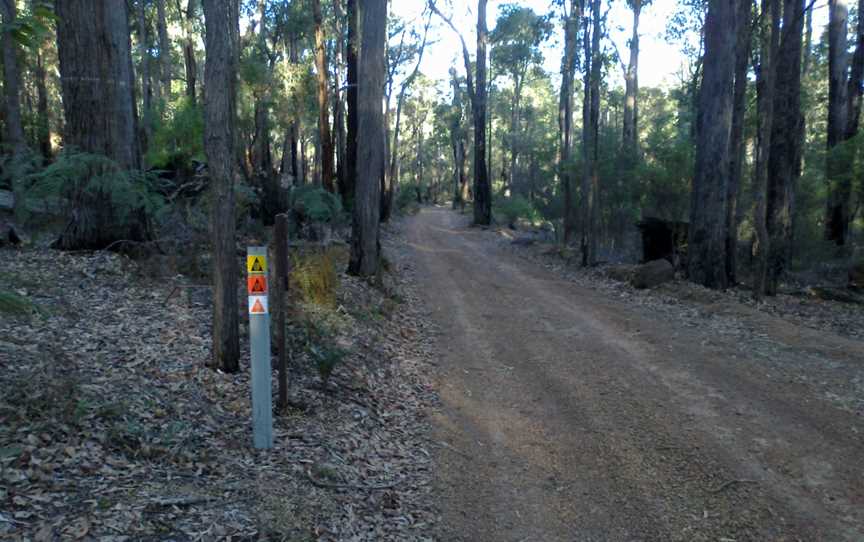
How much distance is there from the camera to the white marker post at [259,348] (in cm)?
511

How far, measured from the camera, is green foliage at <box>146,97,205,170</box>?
17.2 meters

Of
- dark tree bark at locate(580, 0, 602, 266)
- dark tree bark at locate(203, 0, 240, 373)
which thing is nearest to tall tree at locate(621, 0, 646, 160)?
dark tree bark at locate(580, 0, 602, 266)

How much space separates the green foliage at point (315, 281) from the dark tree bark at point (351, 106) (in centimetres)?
1117

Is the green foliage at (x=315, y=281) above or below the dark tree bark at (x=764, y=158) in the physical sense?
below

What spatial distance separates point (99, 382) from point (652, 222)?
50.9 ft

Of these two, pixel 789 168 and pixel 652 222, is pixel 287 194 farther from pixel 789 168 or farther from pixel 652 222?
pixel 789 168

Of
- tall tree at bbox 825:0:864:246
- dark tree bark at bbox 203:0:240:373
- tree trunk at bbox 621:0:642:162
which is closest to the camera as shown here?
dark tree bark at bbox 203:0:240:373

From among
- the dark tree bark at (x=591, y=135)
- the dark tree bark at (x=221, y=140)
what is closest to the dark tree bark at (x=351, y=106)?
the dark tree bark at (x=591, y=135)

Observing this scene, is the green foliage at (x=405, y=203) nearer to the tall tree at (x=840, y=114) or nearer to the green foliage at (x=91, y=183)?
the tall tree at (x=840, y=114)

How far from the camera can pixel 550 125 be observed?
7956cm

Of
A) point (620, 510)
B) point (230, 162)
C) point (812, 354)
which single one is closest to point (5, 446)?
point (230, 162)

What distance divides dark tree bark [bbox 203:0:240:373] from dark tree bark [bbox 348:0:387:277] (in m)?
7.25

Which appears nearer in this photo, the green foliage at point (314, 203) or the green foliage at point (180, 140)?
the green foliage at point (314, 203)

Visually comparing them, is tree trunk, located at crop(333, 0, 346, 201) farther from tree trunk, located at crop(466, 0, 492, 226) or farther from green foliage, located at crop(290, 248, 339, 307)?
green foliage, located at crop(290, 248, 339, 307)
